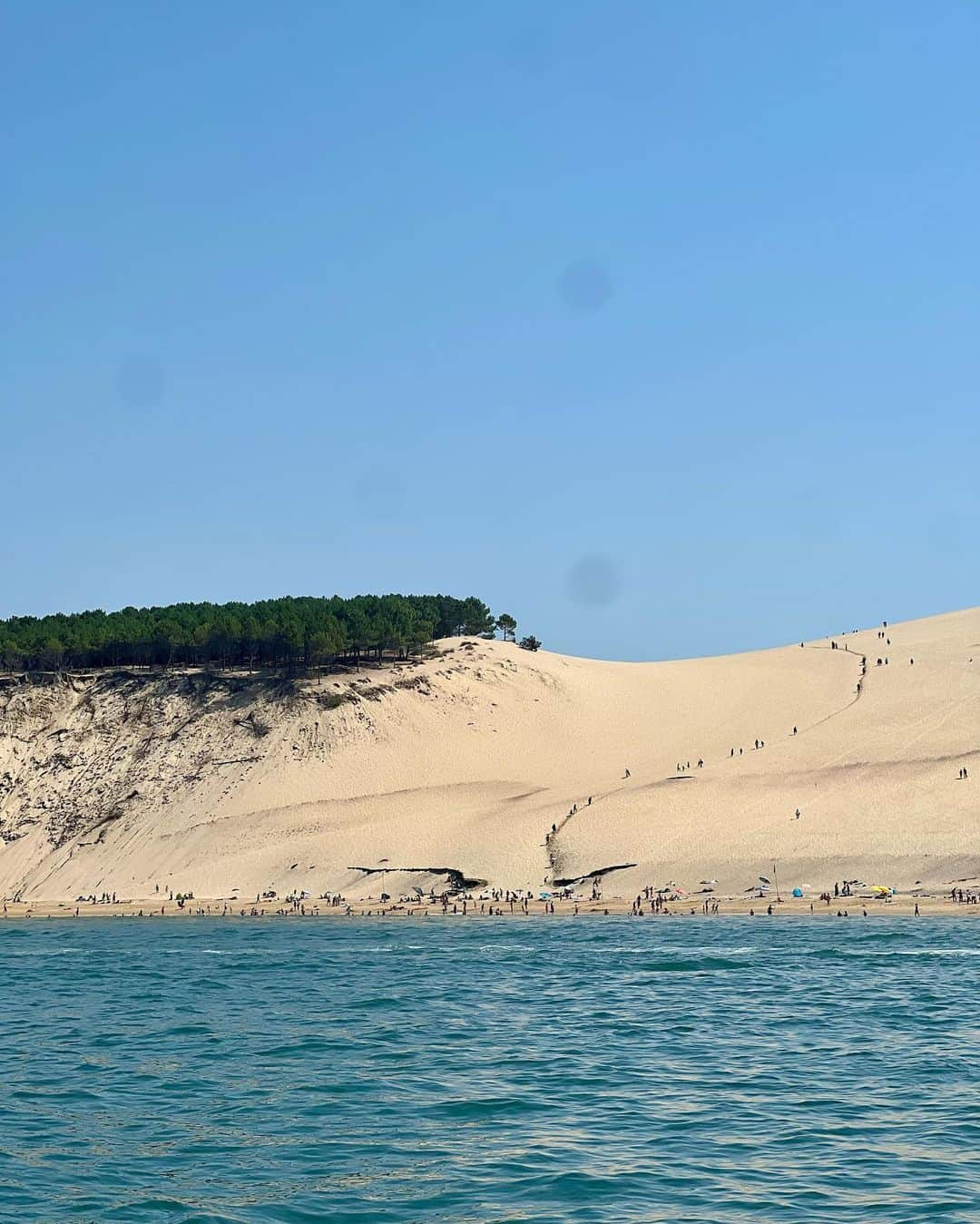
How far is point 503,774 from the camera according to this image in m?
112

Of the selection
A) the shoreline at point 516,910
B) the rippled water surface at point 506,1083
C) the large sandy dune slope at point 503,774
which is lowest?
the rippled water surface at point 506,1083

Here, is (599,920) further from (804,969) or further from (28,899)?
(28,899)

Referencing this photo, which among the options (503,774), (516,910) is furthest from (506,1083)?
(503,774)

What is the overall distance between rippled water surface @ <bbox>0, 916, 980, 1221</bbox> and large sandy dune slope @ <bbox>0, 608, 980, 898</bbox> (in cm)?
2316

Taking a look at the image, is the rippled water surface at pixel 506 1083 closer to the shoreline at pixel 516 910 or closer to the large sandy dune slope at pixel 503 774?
the shoreline at pixel 516 910

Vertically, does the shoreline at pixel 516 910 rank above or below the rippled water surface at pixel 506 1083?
above

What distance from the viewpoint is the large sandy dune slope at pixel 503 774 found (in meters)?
87.4

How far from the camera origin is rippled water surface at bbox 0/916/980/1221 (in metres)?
25.7

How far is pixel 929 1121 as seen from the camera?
98.0 feet

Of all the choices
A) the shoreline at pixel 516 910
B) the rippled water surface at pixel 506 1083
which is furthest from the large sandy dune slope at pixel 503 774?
the rippled water surface at pixel 506 1083

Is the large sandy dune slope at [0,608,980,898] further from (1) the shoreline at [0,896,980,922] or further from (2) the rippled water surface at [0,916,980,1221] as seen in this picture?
(2) the rippled water surface at [0,916,980,1221]

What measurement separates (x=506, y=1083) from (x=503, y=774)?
77073 mm

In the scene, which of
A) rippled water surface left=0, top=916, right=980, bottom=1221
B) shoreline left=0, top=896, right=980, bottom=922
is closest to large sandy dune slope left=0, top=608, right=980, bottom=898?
shoreline left=0, top=896, right=980, bottom=922

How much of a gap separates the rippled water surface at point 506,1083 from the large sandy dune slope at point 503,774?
23.2 m
